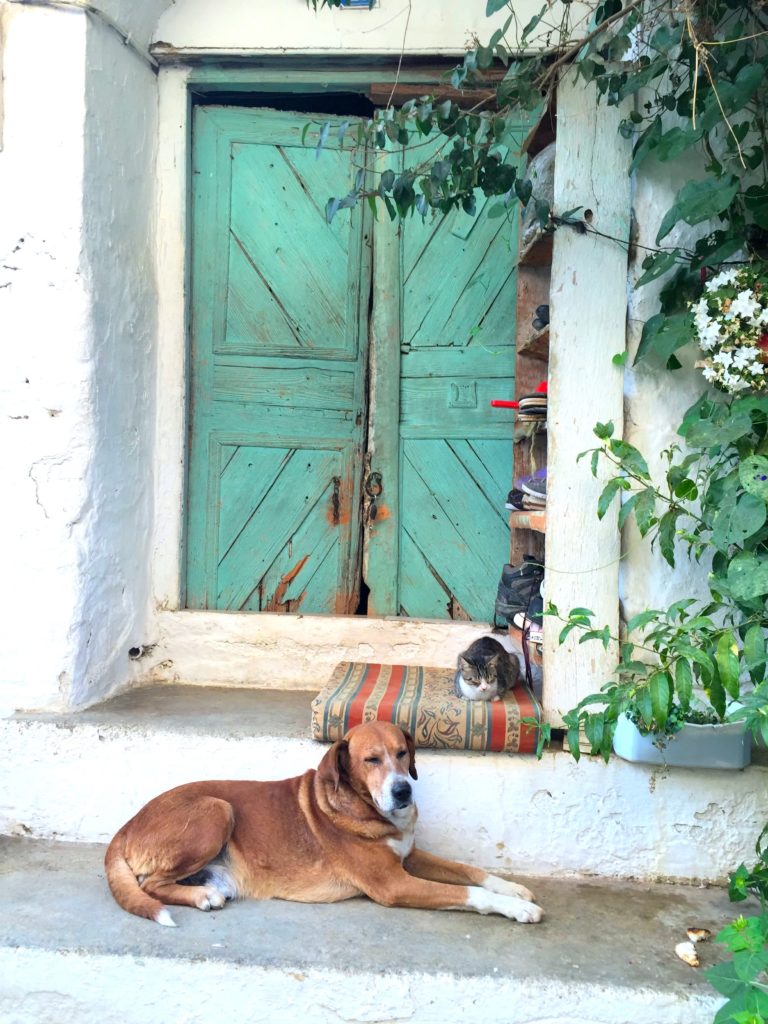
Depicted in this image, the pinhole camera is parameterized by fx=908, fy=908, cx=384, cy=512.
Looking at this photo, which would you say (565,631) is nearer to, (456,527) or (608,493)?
(608,493)

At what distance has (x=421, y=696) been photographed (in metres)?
3.39

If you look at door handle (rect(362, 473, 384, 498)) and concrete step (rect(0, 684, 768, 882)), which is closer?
concrete step (rect(0, 684, 768, 882))

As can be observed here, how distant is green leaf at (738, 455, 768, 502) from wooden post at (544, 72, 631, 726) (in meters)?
0.67

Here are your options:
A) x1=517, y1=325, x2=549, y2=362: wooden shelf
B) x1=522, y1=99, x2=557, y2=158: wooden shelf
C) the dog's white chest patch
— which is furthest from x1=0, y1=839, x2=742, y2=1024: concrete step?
x1=522, y1=99, x2=557, y2=158: wooden shelf

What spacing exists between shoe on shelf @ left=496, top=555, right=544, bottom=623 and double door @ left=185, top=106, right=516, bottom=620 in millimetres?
405

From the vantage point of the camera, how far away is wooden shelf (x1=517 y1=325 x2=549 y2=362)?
3662mm

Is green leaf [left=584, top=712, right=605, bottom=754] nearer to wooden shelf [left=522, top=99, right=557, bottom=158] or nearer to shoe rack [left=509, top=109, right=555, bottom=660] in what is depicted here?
shoe rack [left=509, top=109, right=555, bottom=660]

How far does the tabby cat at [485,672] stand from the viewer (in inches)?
132

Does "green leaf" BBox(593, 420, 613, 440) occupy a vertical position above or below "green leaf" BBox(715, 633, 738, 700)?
above

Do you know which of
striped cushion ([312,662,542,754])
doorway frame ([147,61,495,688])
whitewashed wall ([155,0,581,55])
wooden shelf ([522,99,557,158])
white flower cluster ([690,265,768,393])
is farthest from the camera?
doorway frame ([147,61,495,688])

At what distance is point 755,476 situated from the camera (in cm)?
264

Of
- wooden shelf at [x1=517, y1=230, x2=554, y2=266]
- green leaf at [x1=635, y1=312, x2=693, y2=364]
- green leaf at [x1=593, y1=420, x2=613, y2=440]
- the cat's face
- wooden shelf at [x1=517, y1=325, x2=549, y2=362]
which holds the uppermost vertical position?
wooden shelf at [x1=517, y1=230, x2=554, y2=266]

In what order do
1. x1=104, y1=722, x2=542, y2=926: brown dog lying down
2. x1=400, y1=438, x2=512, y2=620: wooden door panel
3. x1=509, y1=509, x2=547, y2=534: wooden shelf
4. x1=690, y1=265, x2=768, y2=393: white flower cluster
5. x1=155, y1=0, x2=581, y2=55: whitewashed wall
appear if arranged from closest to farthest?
x1=690, y1=265, x2=768, y2=393: white flower cluster < x1=104, y1=722, x2=542, y2=926: brown dog lying down < x1=509, y1=509, x2=547, y2=534: wooden shelf < x1=155, y1=0, x2=581, y2=55: whitewashed wall < x1=400, y1=438, x2=512, y2=620: wooden door panel

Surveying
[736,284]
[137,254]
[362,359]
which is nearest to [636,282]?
[736,284]
